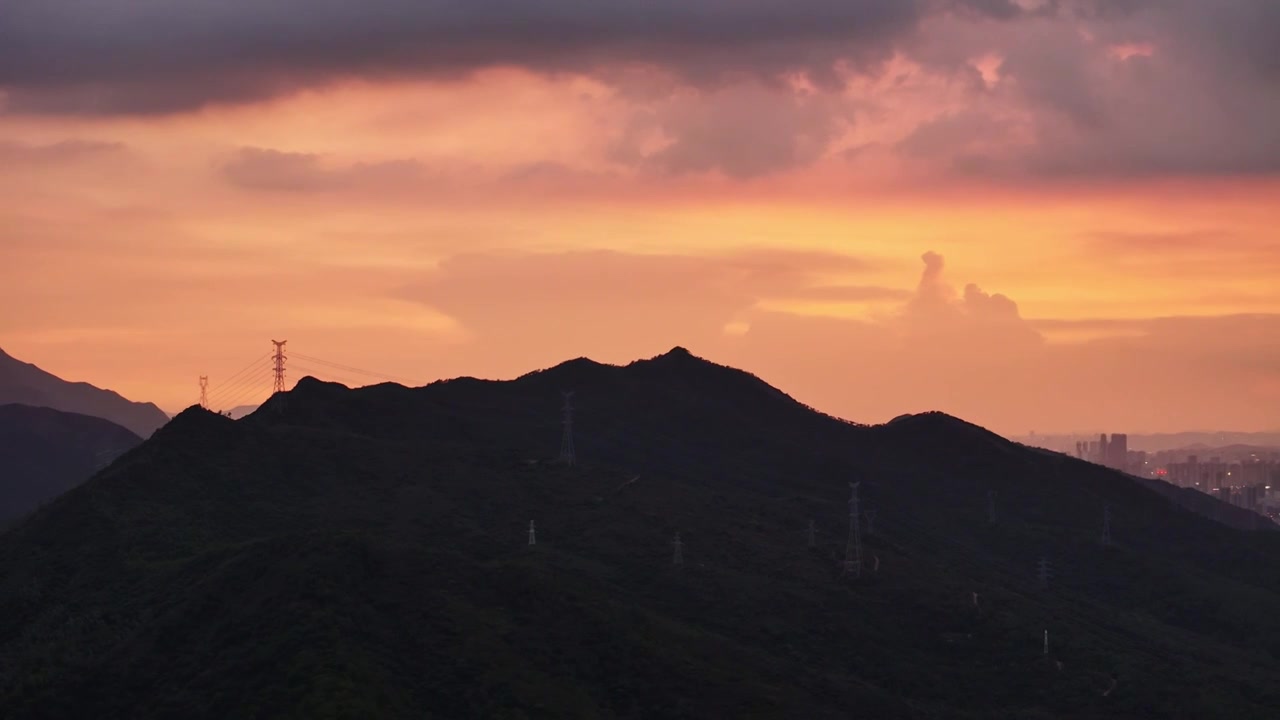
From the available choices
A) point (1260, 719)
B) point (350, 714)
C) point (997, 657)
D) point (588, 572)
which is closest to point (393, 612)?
point (350, 714)

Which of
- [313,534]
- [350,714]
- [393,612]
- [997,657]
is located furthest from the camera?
[997,657]

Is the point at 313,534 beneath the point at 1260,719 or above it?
above

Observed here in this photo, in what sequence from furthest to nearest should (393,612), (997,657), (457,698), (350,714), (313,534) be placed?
1. (997,657)
2. (313,534)
3. (393,612)
4. (457,698)
5. (350,714)

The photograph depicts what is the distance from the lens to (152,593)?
166 m

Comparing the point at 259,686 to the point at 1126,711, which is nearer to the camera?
the point at 259,686

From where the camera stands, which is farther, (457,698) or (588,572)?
(588,572)

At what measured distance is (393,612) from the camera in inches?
6078

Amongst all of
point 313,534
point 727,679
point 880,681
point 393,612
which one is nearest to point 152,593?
point 313,534

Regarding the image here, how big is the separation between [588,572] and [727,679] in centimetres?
3721

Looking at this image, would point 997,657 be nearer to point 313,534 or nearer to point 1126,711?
point 1126,711

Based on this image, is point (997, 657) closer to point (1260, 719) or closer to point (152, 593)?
point (1260, 719)

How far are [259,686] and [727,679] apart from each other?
44513mm

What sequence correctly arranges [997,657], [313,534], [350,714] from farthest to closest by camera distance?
[997,657], [313,534], [350,714]

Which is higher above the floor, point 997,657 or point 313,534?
point 313,534
